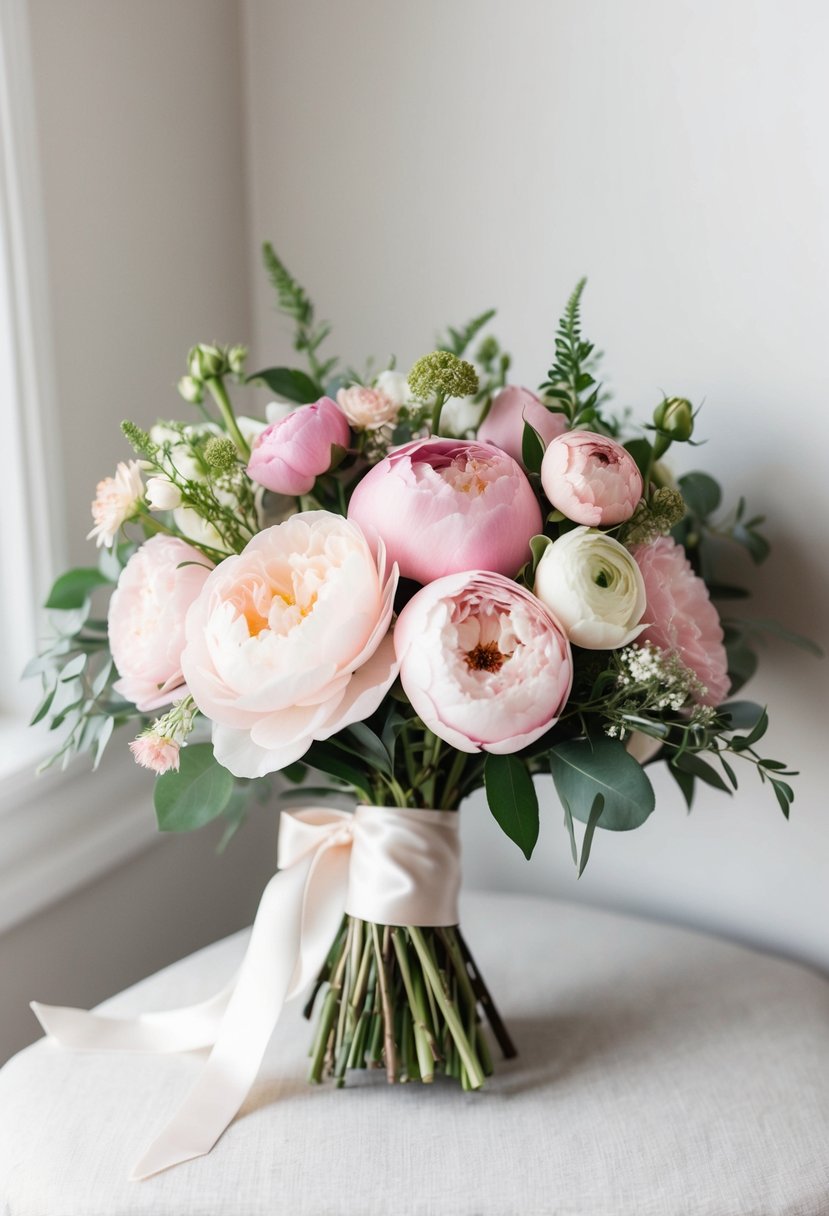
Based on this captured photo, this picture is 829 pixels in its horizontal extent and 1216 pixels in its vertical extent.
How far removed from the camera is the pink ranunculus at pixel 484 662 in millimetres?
617

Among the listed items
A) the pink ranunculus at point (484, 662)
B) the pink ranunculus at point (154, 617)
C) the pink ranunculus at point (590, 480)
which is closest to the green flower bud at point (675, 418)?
the pink ranunculus at point (590, 480)

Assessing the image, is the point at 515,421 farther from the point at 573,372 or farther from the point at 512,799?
the point at 512,799

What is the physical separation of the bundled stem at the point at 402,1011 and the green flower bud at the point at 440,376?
14.9 inches

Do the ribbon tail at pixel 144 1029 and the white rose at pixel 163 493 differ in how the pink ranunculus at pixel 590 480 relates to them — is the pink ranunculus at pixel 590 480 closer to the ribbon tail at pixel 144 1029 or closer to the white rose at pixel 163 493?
the white rose at pixel 163 493

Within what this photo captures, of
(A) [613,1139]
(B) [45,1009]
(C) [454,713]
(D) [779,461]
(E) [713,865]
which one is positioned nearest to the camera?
(C) [454,713]

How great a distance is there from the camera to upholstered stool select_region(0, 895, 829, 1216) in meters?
0.69

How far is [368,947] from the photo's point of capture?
792 mm

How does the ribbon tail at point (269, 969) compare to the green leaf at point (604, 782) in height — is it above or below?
below

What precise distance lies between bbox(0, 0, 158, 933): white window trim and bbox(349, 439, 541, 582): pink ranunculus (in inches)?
17.6

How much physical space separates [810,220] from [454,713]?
563 millimetres

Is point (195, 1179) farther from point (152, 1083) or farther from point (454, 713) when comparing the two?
point (454, 713)

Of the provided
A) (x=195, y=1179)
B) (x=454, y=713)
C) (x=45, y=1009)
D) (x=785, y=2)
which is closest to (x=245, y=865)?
(x=45, y=1009)

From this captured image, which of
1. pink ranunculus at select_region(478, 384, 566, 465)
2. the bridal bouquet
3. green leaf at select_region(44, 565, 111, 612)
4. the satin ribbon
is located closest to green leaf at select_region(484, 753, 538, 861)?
the bridal bouquet

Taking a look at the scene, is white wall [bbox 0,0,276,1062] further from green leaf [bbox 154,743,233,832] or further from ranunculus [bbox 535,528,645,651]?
ranunculus [bbox 535,528,645,651]
